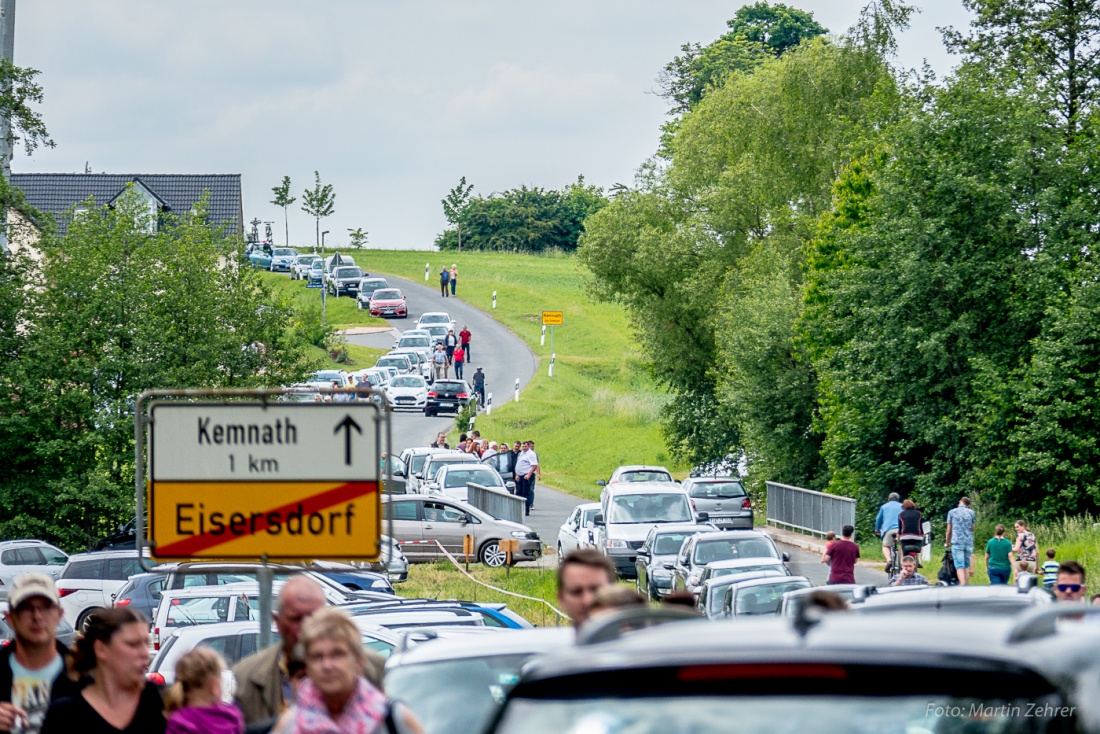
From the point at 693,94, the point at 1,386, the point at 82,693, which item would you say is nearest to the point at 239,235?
the point at 1,386

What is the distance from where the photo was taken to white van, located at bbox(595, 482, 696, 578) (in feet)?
98.6

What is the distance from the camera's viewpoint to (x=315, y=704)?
541 centimetres

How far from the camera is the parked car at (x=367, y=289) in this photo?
94.2 m

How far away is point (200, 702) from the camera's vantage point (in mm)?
6688

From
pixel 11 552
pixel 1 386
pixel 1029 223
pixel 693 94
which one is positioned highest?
pixel 693 94

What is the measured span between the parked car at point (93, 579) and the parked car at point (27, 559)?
3149 mm

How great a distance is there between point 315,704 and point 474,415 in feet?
179

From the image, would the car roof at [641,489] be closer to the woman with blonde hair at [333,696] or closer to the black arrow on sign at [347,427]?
the black arrow on sign at [347,427]

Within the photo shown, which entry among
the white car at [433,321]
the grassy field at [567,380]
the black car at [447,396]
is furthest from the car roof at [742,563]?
the white car at [433,321]

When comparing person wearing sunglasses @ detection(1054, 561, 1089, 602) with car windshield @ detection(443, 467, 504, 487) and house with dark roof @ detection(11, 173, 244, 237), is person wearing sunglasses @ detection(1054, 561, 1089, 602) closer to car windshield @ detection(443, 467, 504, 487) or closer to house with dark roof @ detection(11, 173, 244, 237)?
car windshield @ detection(443, 467, 504, 487)

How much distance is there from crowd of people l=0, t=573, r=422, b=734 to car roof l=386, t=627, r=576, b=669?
23.8 inches

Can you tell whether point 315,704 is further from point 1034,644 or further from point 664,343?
point 664,343

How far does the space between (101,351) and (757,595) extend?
881 inches

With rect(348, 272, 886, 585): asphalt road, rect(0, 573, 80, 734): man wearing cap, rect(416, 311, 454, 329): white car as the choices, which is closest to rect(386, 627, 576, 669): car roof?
rect(0, 573, 80, 734): man wearing cap
